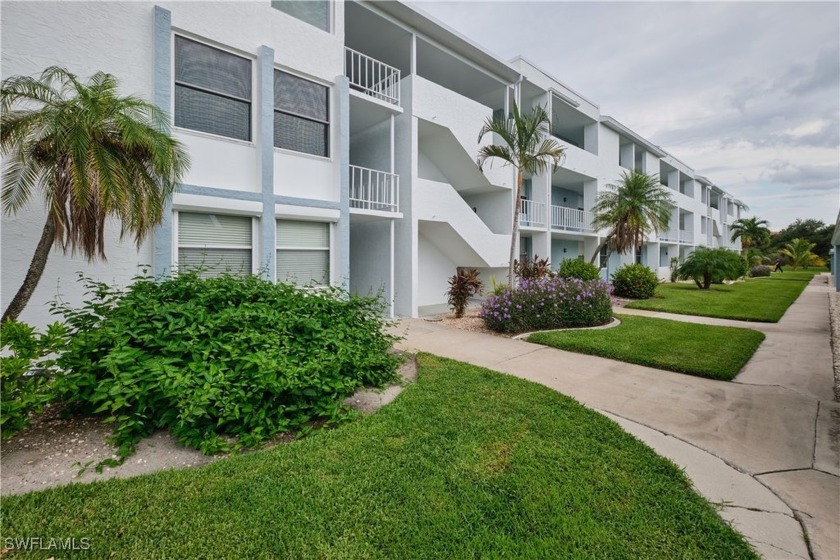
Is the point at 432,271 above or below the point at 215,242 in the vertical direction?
below

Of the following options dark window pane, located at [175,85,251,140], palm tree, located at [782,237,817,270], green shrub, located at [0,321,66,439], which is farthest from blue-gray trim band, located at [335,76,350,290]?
palm tree, located at [782,237,817,270]

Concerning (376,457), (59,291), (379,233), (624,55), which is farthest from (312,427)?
(624,55)

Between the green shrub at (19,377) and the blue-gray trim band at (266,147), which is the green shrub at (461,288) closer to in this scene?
the blue-gray trim band at (266,147)

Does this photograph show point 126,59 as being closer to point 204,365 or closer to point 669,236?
point 204,365

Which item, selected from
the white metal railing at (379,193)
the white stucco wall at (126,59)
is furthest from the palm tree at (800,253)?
the white stucco wall at (126,59)

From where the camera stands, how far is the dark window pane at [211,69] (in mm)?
7258

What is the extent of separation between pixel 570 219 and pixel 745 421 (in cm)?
1612

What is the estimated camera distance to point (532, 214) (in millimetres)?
16562

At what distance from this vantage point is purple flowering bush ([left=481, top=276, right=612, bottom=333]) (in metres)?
9.34

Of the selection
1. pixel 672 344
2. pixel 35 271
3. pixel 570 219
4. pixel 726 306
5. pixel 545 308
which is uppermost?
pixel 570 219

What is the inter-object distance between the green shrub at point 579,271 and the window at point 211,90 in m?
11.8

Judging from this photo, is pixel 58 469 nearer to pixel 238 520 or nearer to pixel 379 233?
pixel 238 520

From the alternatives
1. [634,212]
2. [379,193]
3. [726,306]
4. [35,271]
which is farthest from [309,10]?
[726,306]

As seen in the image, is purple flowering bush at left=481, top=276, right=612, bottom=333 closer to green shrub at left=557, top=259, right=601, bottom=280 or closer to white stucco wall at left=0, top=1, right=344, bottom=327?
green shrub at left=557, top=259, right=601, bottom=280
